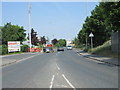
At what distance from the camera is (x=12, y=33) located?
69688mm

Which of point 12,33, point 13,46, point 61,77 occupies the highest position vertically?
point 12,33

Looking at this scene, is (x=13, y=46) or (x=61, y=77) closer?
(x=61, y=77)

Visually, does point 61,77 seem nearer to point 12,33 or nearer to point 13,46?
point 13,46

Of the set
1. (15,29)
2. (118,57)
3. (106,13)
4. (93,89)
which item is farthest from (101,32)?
(15,29)

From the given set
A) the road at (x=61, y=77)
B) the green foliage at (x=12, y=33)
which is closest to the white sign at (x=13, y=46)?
the green foliage at (x=12, y=33)

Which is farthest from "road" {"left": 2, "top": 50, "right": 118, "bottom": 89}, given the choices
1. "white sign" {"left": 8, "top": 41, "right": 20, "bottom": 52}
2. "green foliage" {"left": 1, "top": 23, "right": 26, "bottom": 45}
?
"green foliage" {"left": 1, "top": 23, "right": 26, "bottom": 45}

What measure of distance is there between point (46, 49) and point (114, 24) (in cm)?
3718

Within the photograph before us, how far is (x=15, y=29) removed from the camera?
69.9 meters

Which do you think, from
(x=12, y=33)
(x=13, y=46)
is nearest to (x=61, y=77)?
(x=13, y=46)

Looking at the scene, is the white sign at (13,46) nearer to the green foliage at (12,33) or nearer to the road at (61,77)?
the green foliage at (12,33)

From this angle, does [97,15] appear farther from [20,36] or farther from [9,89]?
[20,36]

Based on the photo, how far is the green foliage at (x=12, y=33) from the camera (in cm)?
6719

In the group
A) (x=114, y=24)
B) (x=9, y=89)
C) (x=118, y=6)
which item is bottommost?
(x=9, y=89)

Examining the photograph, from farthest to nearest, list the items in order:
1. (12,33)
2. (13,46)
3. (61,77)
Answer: (12,33)
(13,46)
(61,77)
